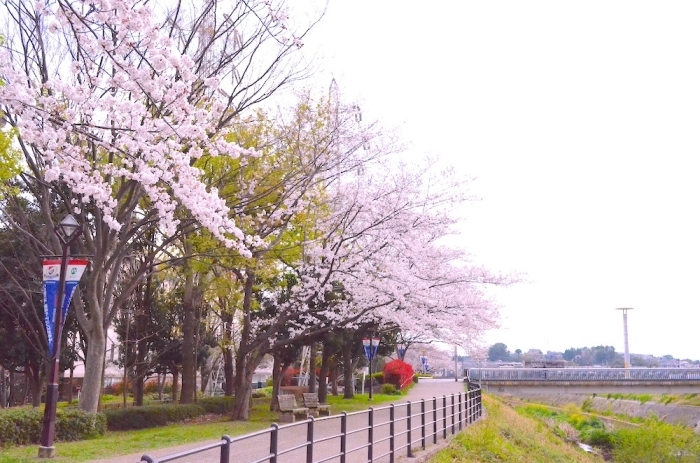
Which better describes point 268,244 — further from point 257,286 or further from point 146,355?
point 146,355

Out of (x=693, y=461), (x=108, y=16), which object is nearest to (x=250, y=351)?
(x=108, y=16)

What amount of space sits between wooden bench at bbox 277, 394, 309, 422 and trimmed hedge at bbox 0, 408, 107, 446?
4838 mm

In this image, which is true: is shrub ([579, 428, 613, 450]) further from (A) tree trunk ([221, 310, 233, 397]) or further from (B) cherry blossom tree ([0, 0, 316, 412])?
(B) cherry blossom tree ([0, 0, 316, 412])

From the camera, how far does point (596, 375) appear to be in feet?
185

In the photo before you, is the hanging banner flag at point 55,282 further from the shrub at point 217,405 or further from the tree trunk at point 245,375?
the shrub at point 217,405

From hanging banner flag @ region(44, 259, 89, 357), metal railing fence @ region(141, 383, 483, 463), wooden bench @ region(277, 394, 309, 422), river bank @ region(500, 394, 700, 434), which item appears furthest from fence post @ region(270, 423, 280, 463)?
river bank @ region(500, 394, 700, 434)

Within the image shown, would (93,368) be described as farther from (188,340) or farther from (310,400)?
(188,340)

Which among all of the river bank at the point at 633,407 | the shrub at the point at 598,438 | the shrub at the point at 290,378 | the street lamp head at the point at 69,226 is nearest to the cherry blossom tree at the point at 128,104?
the street lamp head at the point at 69,226

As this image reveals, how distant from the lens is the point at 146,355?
30.6m

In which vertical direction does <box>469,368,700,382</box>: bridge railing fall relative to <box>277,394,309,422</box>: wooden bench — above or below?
above

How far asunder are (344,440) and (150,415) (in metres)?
11.6

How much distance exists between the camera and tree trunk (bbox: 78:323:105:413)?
1561 centimetres

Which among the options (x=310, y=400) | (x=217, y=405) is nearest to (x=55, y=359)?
(x=310, y=400)

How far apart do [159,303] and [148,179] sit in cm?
2057
